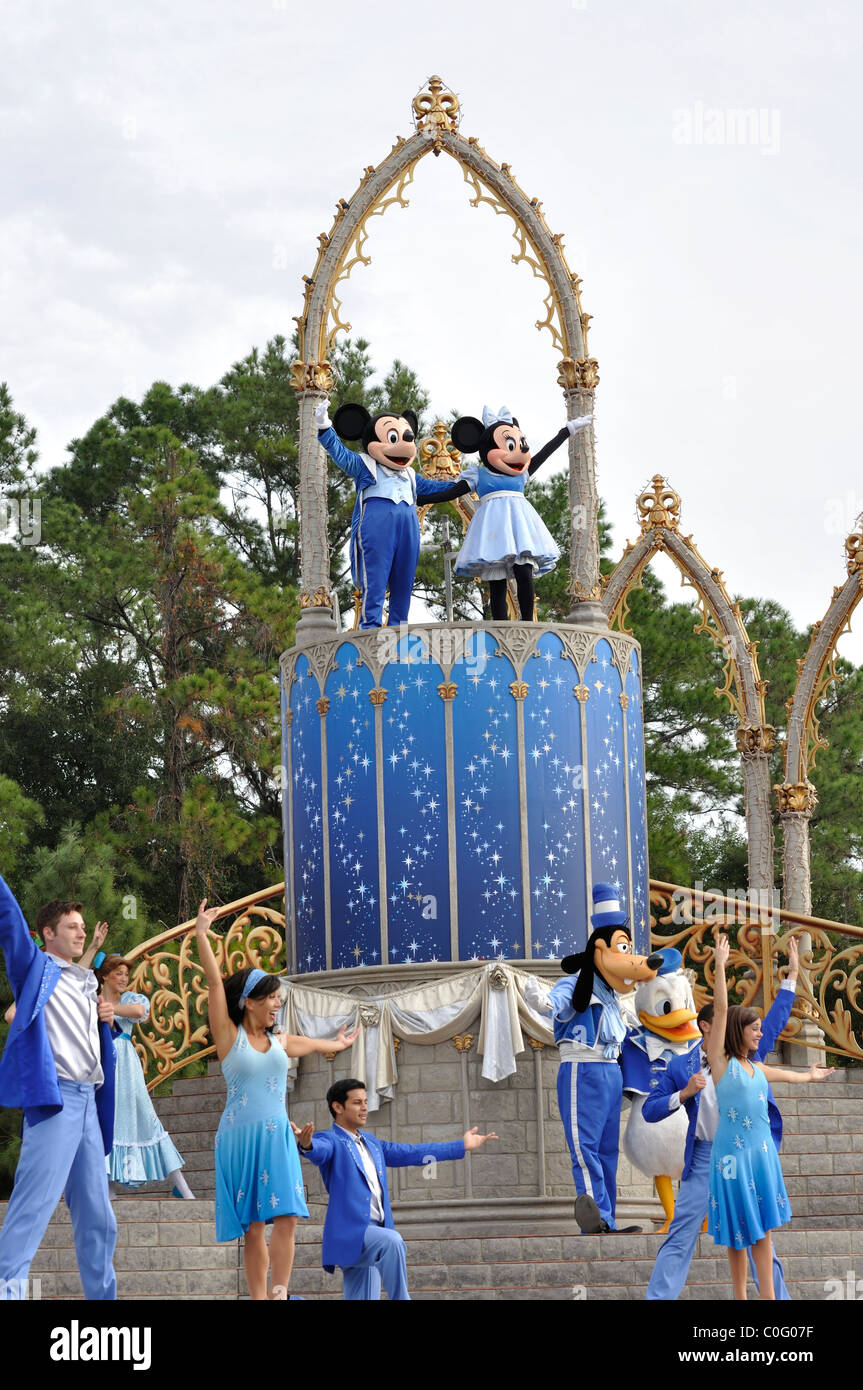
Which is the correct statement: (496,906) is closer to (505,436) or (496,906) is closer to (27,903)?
(505,436)

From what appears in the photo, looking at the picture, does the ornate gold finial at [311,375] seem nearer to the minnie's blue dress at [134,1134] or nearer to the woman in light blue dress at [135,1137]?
the woman in light blue dress at [135,1137]

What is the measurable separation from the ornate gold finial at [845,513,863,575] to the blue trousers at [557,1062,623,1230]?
20.0 feet

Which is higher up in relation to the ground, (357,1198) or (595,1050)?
(595,1050)

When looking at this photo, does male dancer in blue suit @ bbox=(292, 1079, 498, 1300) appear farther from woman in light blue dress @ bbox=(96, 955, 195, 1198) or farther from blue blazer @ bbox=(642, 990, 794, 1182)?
woman in light blue dress @ bbox=(96, 955, 195, 1198)

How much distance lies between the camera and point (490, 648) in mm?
12820

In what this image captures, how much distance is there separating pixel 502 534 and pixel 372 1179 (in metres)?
5.81

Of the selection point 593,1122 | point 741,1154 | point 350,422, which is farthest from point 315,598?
point 741,1154

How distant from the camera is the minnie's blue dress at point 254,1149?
26.2 feet

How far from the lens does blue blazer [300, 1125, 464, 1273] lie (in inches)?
314

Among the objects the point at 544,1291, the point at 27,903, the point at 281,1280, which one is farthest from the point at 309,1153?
the point at 27,903

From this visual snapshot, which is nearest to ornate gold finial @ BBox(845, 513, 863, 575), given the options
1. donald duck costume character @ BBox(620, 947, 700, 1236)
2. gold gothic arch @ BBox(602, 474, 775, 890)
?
gold gothic arch @ BBox(602, 474, 775, 890)

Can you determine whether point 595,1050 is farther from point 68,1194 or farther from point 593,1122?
point 68,1194

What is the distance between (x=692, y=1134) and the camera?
8539 mm

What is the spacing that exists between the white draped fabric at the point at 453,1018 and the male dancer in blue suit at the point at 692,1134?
113 inches
